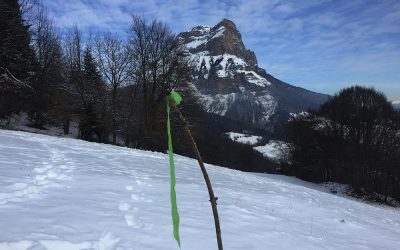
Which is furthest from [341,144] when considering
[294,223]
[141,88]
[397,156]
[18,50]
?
[294,223]

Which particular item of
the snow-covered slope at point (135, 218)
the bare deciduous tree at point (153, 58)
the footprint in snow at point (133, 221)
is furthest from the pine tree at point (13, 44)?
the footprint in snow at point (133, 221)

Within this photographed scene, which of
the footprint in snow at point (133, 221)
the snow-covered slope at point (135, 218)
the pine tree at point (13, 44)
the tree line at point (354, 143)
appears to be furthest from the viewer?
Result: the tree line at point (354, 143)

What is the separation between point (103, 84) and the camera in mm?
37250

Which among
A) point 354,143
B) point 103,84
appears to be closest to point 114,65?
point 103,84

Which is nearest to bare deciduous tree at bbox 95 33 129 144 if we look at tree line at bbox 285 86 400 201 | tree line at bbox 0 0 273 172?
tree line at bbox 0 0 273 172

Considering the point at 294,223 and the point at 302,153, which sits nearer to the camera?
the point at 294,223

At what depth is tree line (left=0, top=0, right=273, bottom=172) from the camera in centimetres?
3228

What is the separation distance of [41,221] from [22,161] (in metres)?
5.69

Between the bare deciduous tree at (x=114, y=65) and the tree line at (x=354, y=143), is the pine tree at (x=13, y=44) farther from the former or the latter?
the tree line at (x=354, y=143)

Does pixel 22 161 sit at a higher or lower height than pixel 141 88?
lower

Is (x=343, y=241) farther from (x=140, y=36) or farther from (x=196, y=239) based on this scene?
(x=140, y=36)

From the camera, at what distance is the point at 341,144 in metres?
43.5

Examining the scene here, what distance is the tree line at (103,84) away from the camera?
32281 millimetres

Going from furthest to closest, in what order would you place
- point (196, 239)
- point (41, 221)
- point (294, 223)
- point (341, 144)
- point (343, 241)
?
point (341, 144) < point (294, 223) < point (343, 241) < point (196, 239) < point (41, 221)
